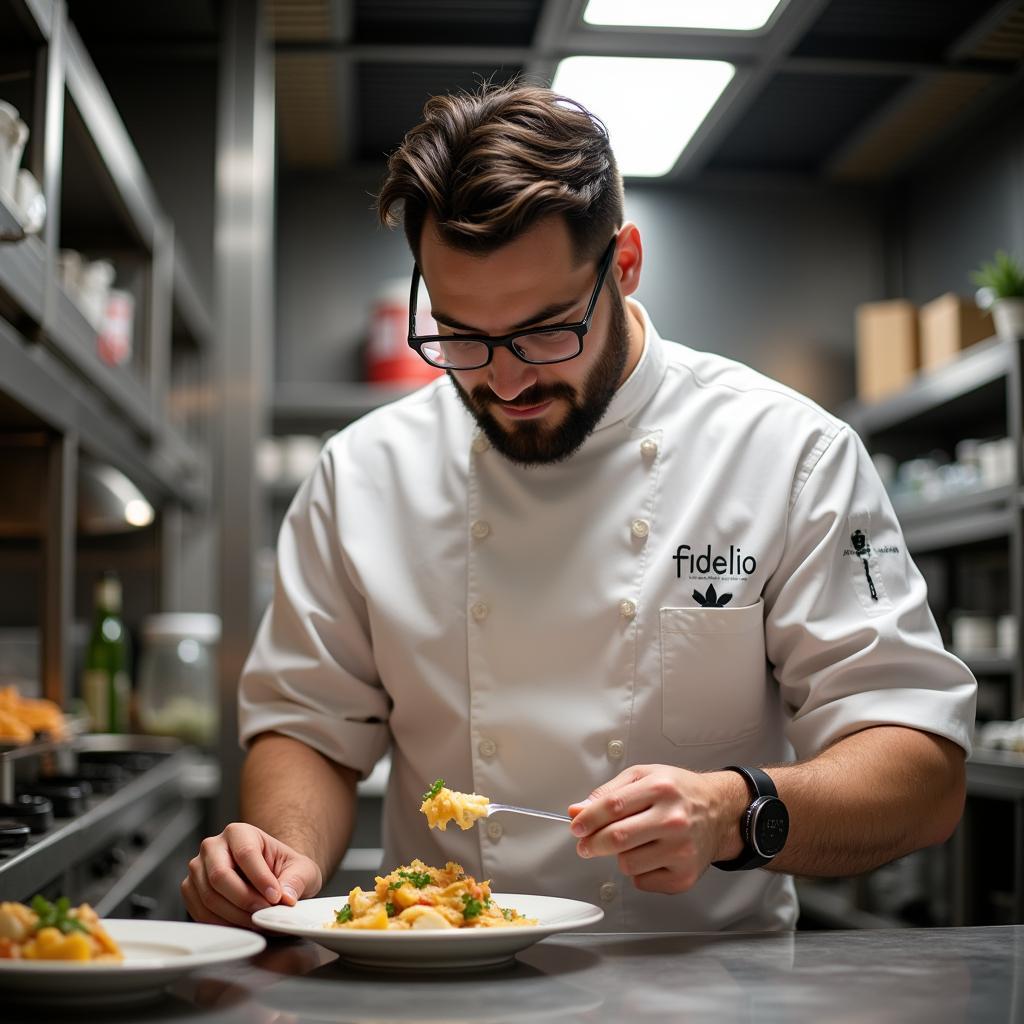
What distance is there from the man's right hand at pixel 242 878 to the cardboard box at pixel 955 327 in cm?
315

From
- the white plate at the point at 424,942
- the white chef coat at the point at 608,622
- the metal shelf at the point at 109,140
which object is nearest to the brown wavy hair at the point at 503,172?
the white chef coat at the point at 608,622

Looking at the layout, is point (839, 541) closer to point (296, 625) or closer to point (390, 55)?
point (296, 625)

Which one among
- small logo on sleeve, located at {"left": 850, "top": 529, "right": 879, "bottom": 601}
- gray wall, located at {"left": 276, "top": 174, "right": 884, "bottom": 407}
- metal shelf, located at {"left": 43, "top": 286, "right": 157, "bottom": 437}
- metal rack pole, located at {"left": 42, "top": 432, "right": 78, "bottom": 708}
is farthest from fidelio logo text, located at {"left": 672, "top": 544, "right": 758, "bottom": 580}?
gray wall, located at {"left": 276, "top": 174, "right": 884, "bottom": 407}

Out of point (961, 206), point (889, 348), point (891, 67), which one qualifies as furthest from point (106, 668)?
point (961, 206)

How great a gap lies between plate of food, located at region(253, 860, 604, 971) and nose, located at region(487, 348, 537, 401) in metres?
0.54

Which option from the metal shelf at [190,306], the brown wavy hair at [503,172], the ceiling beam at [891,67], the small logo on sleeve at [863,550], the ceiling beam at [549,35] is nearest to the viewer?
the brown wavy hair at [503,172]

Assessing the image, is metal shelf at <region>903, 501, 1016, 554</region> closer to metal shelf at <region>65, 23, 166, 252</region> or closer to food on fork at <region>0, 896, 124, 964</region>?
metal shelf at <region>65, 23, 166, 252</region>

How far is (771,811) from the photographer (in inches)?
47.7

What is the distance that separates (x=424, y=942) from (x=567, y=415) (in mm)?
750

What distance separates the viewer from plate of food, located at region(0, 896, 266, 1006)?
821mm

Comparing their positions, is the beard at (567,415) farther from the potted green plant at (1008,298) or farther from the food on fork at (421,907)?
the potted green plant at (1008,298)

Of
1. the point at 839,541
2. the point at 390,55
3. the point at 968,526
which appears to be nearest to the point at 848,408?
the point at 968,526

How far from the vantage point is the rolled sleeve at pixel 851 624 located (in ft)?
4.64

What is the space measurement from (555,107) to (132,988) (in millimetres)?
1062
